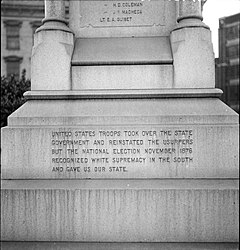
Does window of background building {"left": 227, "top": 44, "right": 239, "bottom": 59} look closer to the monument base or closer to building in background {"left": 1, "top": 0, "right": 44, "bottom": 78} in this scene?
building in background {"left": 1, "top": 0, "right": 44, "bottom": 78}

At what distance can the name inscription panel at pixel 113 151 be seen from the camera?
171 inches

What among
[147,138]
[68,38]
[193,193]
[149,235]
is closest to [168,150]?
[147,138]

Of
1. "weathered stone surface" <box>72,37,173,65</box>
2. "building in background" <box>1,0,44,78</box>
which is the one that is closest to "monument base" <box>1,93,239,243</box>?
"weathered stone surface" <box>72,37,173,65</box>

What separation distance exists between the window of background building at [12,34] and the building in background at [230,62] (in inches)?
1245

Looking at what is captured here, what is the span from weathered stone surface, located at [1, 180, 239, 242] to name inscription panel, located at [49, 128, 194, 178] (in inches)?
13.6

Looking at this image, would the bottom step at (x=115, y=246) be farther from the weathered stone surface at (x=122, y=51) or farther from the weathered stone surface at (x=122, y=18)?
the weathered stone surface at (x=122, y=18)

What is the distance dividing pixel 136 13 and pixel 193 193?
9.12 ft

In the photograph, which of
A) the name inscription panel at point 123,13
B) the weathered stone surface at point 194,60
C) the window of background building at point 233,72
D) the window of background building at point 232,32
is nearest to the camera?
the weathered stone surface at point 194,60

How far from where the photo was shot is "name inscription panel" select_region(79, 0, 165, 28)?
5.15 meters

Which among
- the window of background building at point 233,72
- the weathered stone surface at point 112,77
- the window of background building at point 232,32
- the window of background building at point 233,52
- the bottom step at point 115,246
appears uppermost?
the window of background building at point 232,32

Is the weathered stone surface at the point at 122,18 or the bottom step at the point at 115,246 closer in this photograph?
the bottom step at the point at 115,246

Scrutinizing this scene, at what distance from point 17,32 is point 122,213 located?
124 feet

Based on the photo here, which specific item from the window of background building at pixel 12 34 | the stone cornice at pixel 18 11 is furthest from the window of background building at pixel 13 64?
the stone cornice at pixel 18 11

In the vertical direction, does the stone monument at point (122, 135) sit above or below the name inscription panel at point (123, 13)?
below
